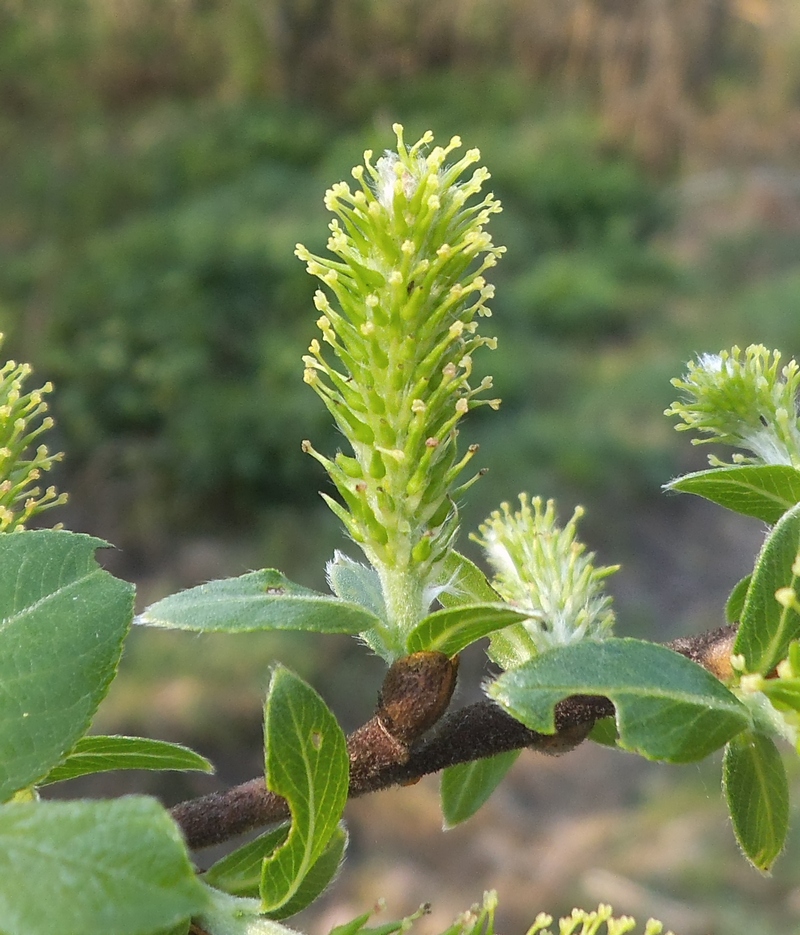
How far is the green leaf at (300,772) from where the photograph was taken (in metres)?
0.66

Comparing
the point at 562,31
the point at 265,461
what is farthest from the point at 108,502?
the point at 562,31

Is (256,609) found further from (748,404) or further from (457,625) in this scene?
(748,404)

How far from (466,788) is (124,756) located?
355 millimetres

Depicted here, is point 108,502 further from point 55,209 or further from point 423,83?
point 423,83

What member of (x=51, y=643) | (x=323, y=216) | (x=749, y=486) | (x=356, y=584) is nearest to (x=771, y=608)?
(x=749, y=486)

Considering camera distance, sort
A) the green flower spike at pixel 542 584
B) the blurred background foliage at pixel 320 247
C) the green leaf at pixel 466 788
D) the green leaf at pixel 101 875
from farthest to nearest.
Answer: the blurred background foliage at pixel 320 247
the green leaf at pixel 466 788
the green flower spike at pixel 542 584
the green leaf at pixel 101 875

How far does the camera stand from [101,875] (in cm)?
48

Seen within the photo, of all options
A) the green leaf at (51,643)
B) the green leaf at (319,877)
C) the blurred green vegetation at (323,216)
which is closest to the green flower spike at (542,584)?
the green leaf at (319,877)

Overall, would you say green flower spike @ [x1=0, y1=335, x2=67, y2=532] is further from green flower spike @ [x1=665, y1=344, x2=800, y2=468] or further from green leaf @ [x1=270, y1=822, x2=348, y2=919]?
green flower spike @ [x1=665, y1=344, x2=800, y2=468]

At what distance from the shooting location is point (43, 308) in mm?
6109

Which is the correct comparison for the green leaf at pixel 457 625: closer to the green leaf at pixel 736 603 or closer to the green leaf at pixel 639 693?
the green leaf at pixel 639 693

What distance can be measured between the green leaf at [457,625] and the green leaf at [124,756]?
0.69 ft

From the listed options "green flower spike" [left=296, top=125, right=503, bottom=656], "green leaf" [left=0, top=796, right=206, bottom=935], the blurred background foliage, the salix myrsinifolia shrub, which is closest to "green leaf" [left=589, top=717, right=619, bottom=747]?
the salix myrsinifolia shrub

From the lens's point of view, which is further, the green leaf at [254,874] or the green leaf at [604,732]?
the green leaf at [604,732]
